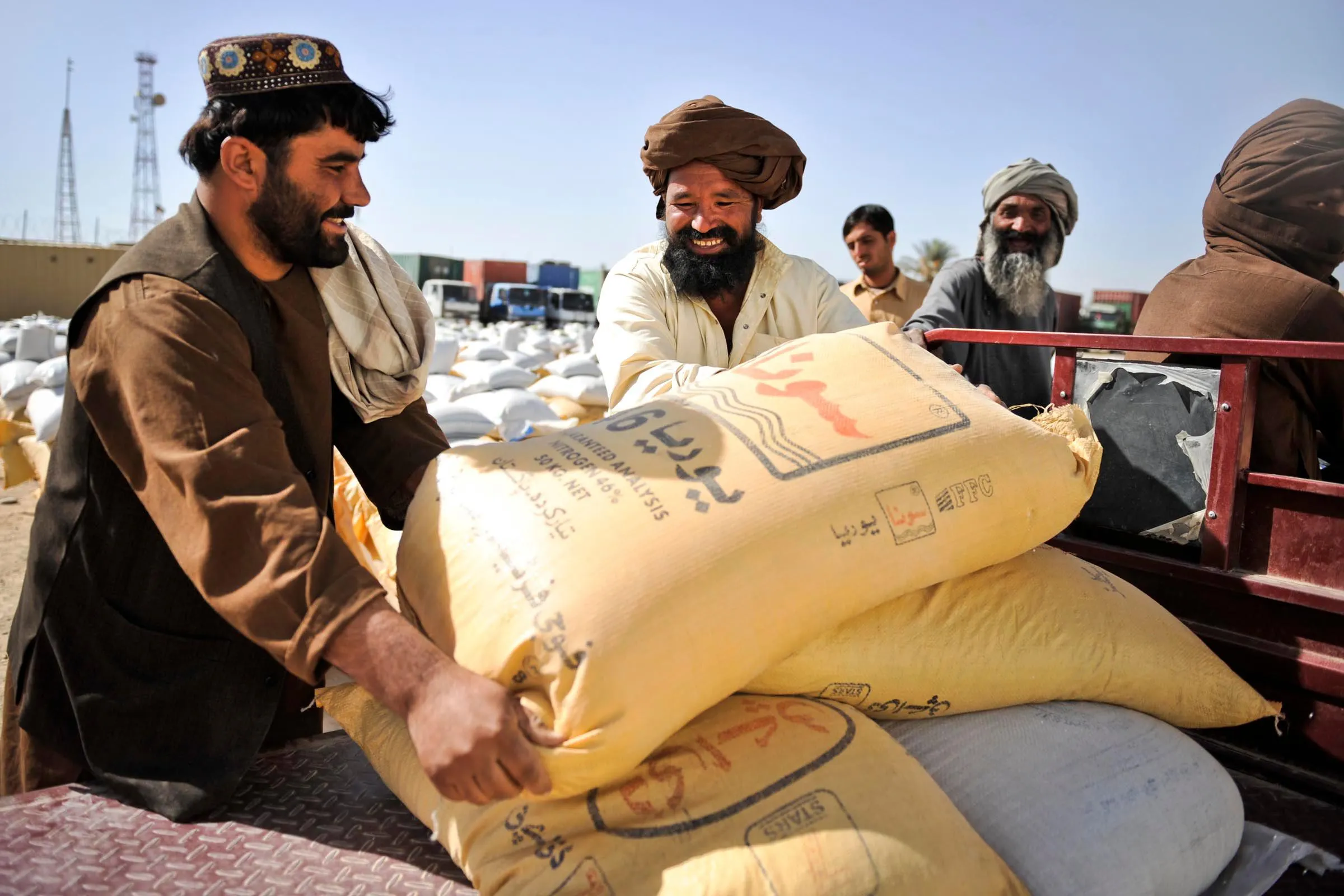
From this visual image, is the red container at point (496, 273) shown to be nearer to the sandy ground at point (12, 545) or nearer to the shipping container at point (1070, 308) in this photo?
the shipping container at point (1070, 308)

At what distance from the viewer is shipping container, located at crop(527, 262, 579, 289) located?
33469 mm

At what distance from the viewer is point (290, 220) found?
5.09ft

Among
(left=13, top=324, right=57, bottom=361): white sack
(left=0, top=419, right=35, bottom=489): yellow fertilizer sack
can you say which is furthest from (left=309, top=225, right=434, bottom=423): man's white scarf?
(left=13, top=324, right=57, bottom=361): white sack

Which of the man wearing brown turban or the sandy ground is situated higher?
the man wearing brown turban

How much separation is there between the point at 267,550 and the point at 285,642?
13cm

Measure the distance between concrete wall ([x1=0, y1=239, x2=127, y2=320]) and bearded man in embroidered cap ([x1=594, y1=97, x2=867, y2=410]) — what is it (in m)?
21.3

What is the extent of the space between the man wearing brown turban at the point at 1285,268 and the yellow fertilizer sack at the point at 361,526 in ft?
7.13

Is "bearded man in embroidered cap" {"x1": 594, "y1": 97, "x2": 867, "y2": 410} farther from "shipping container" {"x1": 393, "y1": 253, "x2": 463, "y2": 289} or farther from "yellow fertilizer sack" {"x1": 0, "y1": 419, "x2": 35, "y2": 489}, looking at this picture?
"shipping container" {"x1": 393, "y1": 253, "x2": 463, "y2": 289}

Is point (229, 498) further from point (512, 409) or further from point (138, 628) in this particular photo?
point (512, 409)

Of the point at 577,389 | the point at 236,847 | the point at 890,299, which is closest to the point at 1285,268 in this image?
the point at 236,847

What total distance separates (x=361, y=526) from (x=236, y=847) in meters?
1.51

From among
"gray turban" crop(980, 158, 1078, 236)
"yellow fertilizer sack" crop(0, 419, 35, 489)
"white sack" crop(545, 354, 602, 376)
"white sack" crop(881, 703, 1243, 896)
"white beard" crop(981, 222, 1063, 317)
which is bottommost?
"yellow fertilizer sack" crop(0, 419, 35, 489)

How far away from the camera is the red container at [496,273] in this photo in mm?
35062

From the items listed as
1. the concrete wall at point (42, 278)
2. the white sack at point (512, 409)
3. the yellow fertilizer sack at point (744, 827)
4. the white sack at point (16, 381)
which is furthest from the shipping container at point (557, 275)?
the yellow fertilizer sack at point (744, 827)
